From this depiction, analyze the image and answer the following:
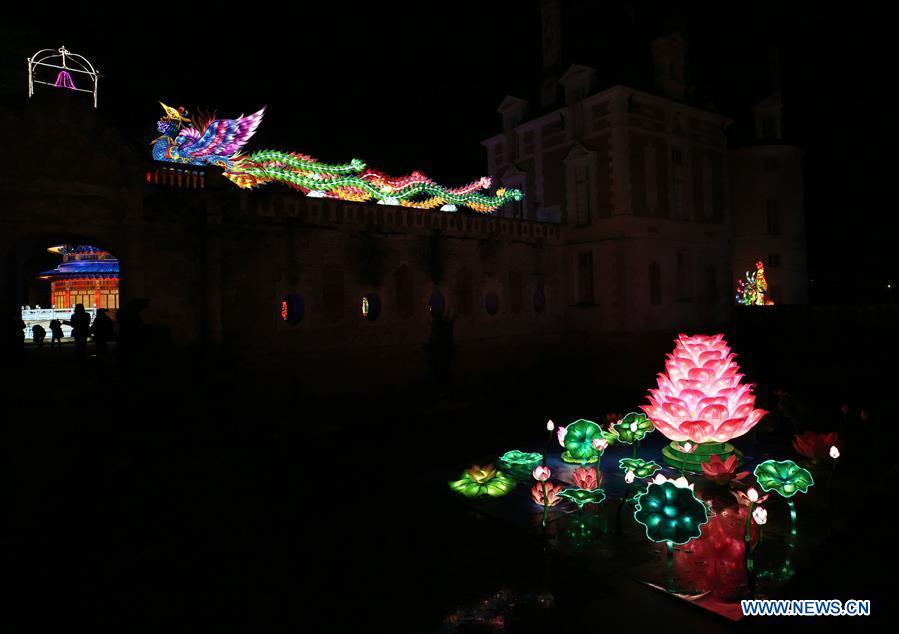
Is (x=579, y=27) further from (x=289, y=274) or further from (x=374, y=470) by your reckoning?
(x=374, y=470)

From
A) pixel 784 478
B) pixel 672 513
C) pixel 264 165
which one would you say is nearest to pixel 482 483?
pixel 672 513

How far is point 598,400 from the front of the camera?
17.6 m

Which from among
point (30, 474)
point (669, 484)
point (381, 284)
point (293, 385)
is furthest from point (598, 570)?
point (381, 284)

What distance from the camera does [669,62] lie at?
69.2 feet

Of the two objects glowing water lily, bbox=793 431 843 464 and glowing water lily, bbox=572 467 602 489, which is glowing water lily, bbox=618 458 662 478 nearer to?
glowing water lily, bbox=572 467 602 489

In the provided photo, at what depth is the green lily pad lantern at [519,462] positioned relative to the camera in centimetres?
902

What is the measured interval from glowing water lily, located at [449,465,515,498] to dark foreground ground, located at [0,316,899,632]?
377 millimetres

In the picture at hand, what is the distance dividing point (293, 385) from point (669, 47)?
789 inches

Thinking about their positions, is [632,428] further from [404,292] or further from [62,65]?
[62,65]

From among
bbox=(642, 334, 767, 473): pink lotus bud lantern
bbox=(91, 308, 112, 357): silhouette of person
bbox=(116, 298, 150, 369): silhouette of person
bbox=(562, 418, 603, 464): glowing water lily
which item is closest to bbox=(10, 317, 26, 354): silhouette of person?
bbox=(91, 308, 112, 357): silhouette of person

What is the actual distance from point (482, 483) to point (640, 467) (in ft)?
8.66

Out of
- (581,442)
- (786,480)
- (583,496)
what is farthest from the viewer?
(581,442)

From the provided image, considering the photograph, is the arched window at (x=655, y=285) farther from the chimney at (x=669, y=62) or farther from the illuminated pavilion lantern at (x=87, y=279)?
the illuminated pavilion lantern at (x=87, y=279)

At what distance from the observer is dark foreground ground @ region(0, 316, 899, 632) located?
5.03 meters
